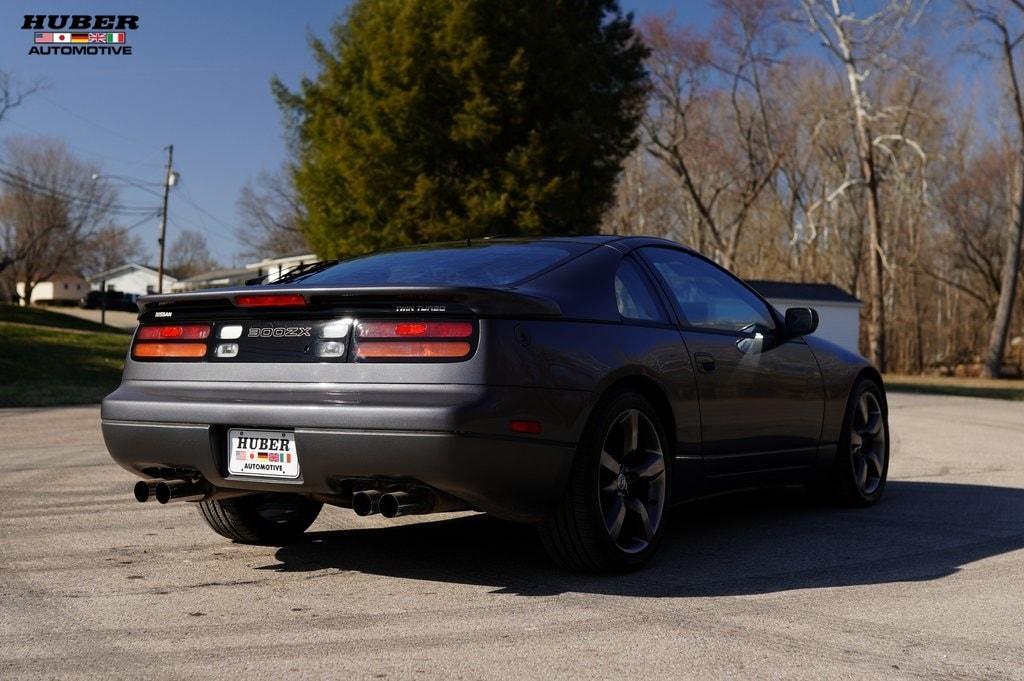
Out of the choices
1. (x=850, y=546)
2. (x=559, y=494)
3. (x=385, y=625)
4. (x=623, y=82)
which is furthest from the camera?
(x=623, y=82)

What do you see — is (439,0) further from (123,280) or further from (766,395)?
(123,280)

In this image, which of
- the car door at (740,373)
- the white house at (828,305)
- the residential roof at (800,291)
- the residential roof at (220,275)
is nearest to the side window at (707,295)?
the car door at (740,373)

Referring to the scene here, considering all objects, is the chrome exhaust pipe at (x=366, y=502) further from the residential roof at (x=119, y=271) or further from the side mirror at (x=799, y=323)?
the residential roof at (x=119, y=271)

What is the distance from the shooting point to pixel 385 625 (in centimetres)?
415

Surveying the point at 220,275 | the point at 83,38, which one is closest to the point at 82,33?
the point at 83,38

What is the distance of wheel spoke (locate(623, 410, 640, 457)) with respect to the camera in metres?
5.10

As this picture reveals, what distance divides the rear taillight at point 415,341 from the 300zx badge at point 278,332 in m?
0.28

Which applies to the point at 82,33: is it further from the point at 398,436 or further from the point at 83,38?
the point at 398,436

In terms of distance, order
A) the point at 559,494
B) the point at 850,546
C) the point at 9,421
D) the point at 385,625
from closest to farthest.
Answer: the point at 385,625 < the point at 559,494 < the point at 850,546 < the point at 9,421

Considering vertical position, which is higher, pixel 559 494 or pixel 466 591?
pixel 559 494

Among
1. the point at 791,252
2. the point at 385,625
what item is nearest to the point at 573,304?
the point at 385,625

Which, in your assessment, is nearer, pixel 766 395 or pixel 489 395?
A: pixel 489 395

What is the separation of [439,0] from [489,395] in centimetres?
2774

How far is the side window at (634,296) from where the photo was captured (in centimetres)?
528
